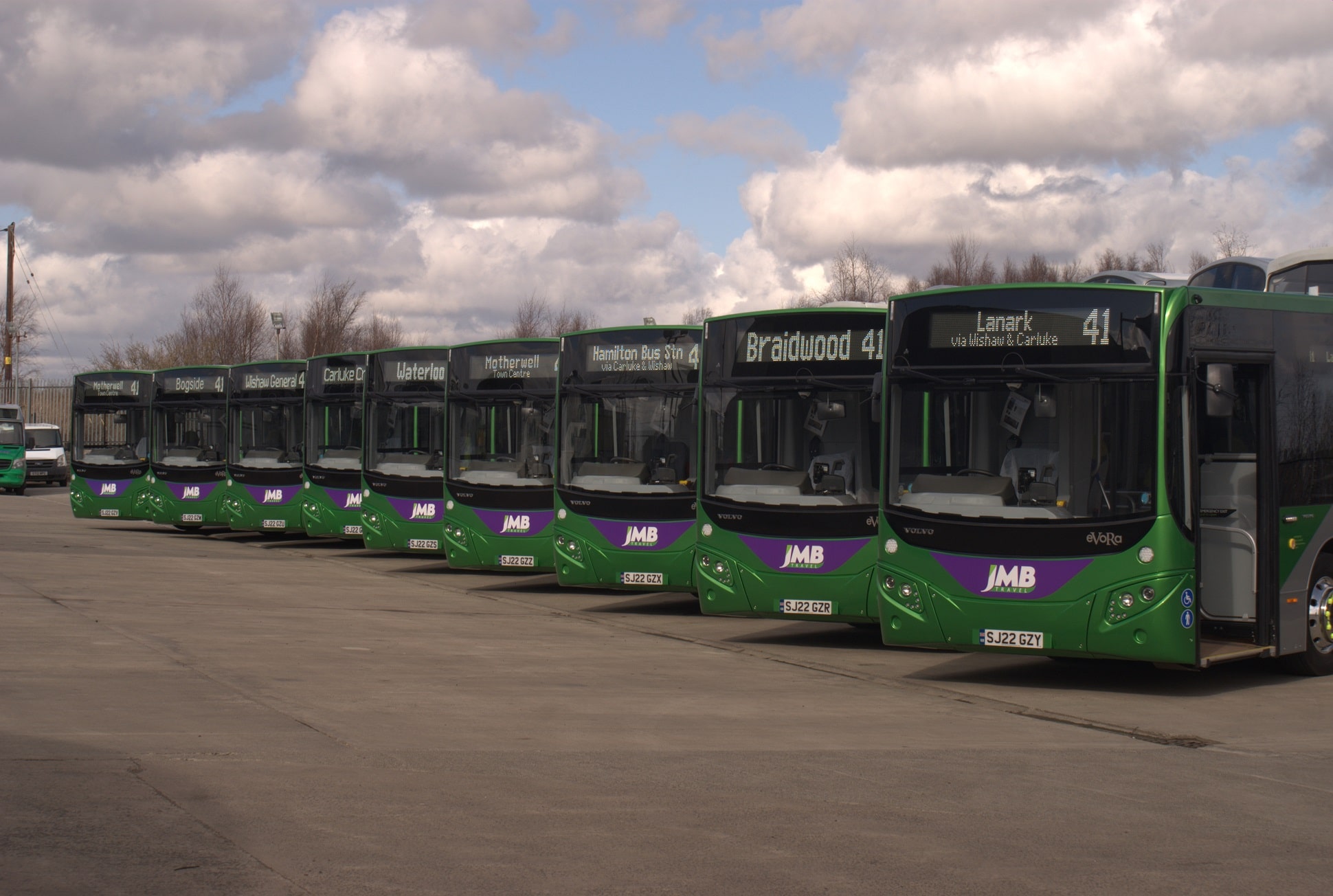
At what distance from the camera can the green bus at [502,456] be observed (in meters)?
19.0

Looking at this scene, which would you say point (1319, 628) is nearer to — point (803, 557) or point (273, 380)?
point (803, 557)

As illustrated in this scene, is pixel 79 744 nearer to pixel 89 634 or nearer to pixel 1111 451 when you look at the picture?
pixel 89 634

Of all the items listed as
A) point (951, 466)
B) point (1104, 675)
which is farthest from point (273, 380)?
point (1104, 675)

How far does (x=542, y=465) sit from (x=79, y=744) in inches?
449

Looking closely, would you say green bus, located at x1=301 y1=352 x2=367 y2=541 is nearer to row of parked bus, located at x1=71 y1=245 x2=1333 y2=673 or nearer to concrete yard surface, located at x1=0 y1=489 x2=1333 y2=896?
row of parked bus, located at x1=71 y1=245 x2=1333 y2=673

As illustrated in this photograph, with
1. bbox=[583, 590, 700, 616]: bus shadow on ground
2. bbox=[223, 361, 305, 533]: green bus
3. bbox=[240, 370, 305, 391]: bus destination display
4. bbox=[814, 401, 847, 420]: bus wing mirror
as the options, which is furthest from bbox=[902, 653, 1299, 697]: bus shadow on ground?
bbox=[240, 370, 305, 391]: bus destination display

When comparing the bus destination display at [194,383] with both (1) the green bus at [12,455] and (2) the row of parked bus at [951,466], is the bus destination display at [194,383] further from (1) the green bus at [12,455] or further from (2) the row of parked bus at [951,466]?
(1) the green bus at [12,455]

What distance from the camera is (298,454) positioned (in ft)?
84.9

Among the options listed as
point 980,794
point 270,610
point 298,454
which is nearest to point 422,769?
point 980,794

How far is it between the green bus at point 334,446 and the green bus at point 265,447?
19.9 inches

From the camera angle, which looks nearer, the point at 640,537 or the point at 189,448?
the point at 640,537

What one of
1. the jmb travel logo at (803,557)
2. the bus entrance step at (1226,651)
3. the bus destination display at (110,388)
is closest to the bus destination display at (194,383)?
the bus destination display at (110,388)

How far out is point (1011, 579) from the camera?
11.2 m

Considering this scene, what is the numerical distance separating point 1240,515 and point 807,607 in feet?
13.0
